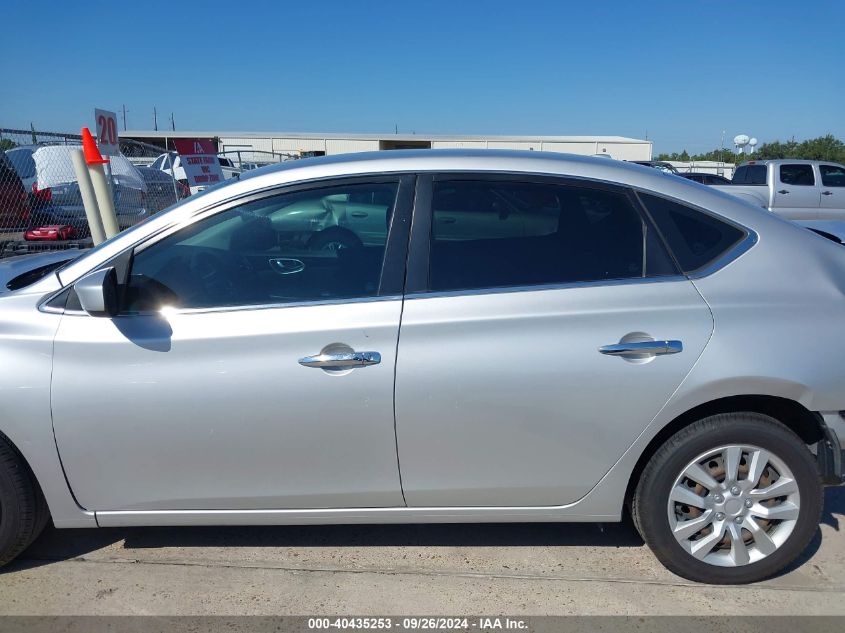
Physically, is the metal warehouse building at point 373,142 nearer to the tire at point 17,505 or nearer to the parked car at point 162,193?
the parked car at point 162,193

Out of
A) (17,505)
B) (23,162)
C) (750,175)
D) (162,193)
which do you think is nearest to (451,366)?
(17,505)

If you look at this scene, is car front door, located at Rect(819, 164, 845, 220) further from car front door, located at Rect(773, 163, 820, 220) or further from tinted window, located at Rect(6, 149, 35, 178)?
tinted window, located at Rect(6, 149, 35, 178)

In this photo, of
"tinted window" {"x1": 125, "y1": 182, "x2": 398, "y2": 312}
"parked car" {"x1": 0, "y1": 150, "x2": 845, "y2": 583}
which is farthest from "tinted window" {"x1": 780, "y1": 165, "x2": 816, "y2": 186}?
"tinted window" {"x1": 125, "y1": 182, "x2": 398, "y2": 312}

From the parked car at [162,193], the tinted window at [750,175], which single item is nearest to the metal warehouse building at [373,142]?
the tinted window at [750,175]

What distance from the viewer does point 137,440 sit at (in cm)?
272

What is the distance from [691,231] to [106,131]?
5.99m

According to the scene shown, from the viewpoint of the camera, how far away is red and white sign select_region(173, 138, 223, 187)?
9.13 m

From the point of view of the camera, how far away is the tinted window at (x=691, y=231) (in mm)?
2826

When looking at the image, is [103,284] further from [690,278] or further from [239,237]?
[690,278]

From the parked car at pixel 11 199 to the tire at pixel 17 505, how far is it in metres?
6.92

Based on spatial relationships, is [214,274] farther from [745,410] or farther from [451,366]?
[745,410]

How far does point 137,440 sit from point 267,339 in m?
0.67

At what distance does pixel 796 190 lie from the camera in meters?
16.5

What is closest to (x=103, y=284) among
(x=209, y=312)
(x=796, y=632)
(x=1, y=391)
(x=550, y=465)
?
(x=209, y=312)
